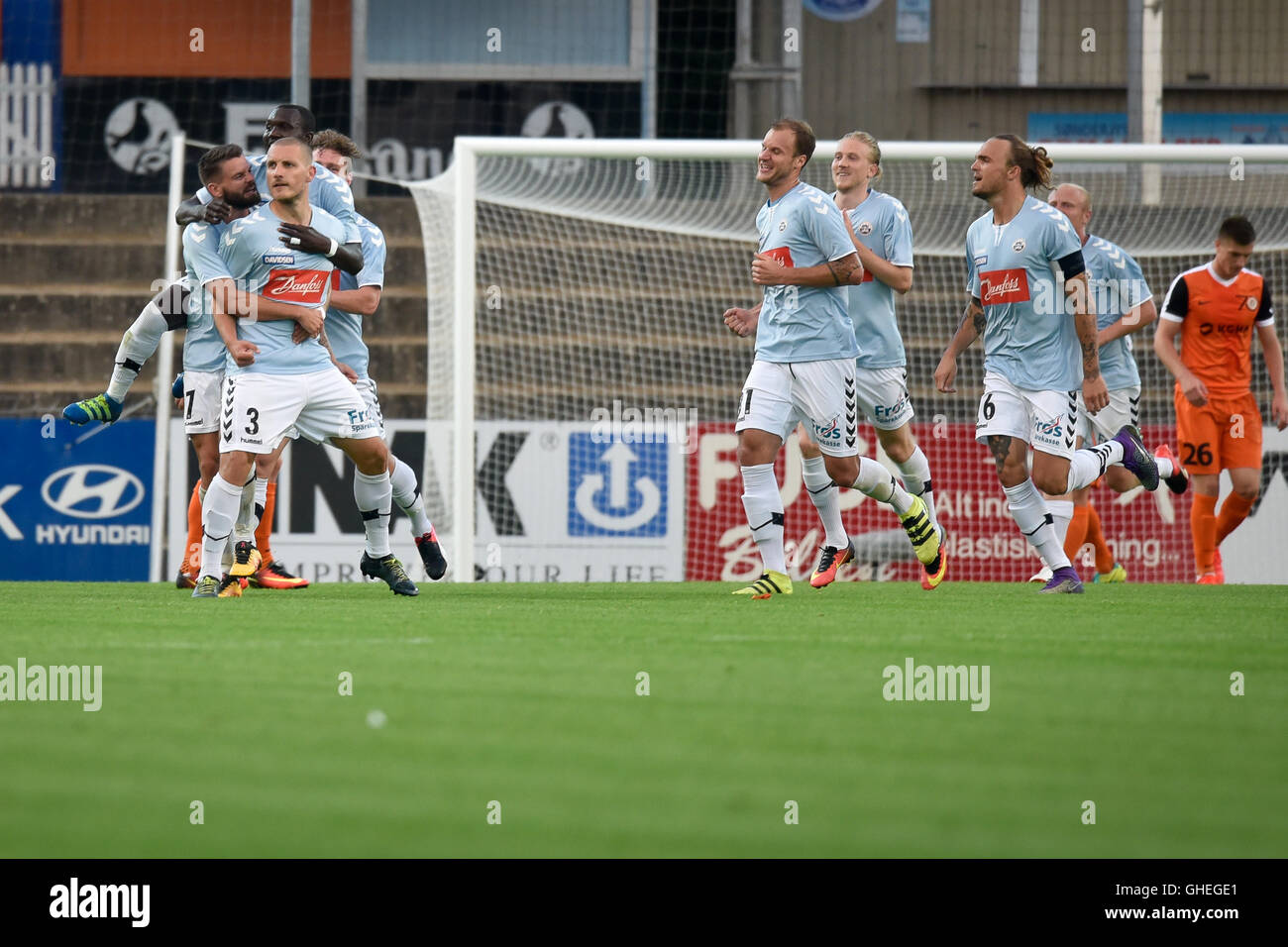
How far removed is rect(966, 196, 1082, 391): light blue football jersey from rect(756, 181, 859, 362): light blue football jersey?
832 millimetres

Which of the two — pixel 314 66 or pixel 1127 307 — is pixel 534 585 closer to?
pixel 1127 307

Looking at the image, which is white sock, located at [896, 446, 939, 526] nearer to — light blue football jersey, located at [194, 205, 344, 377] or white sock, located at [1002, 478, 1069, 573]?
white sock, located at [1002, 478, 1069, 573]

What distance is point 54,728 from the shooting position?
13.0 feet

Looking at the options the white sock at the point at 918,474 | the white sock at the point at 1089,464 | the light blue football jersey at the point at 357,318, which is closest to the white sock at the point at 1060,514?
the white sock at the point at 1089,464

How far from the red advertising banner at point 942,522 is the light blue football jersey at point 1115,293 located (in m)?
2.28

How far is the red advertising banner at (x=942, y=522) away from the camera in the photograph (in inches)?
466

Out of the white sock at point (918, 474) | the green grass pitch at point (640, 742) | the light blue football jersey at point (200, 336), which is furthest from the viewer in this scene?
the white sock at point (918, 474)

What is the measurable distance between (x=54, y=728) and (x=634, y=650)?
79.1 inches

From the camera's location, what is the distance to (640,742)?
370 centimetres

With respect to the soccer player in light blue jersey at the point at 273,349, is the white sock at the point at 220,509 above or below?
below

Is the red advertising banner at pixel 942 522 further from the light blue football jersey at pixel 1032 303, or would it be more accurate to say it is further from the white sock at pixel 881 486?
the light blue football jersey at pixel 1032 303

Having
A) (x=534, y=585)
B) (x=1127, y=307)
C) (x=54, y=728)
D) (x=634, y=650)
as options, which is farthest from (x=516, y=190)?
(x=54, y=728)

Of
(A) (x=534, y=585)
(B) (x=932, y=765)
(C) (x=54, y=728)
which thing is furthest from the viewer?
(A) (x=534, y=585)

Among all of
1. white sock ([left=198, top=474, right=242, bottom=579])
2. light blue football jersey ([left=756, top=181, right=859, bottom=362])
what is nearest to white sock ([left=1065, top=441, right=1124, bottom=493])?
light blue football jersey ([left=756, top=181, right=859, bottom=362])
